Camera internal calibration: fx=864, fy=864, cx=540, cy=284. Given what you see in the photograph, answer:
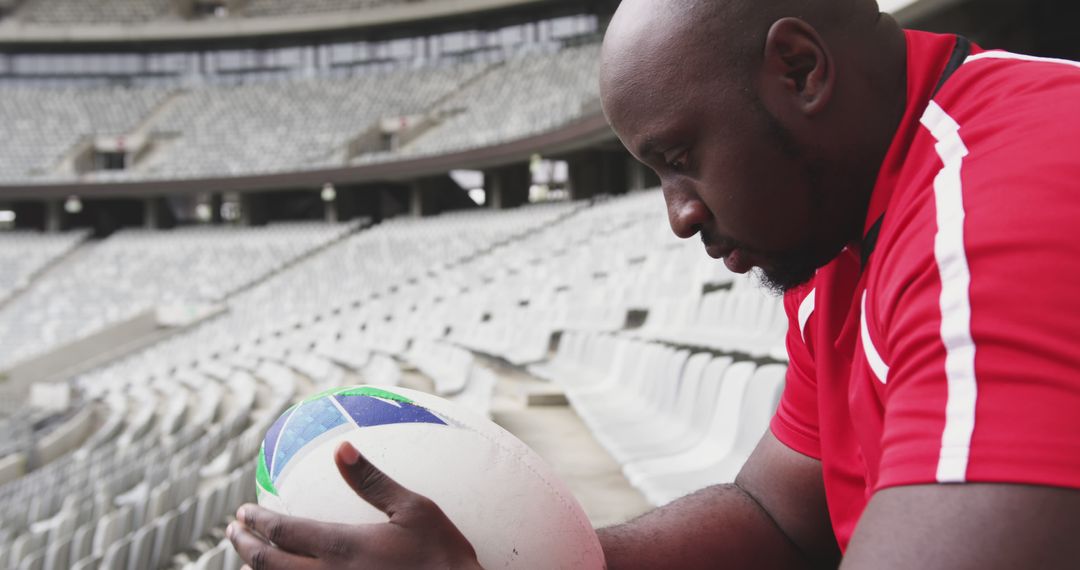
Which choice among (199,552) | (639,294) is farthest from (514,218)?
(199,552)

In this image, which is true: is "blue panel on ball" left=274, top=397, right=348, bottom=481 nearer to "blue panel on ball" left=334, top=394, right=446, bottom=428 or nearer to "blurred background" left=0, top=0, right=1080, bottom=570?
"blue panel on ball" left=334, top=394, right=446, bottom=428

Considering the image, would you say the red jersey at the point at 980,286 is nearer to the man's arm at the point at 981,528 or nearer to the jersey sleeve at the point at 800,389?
the man's arm at the point at 981,528

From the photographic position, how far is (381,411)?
1.24m

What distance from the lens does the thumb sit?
0.91 meters

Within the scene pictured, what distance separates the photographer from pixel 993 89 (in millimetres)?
822

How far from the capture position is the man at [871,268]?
24.3 inches

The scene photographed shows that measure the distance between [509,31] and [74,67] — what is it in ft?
54.9

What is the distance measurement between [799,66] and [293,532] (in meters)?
0.75

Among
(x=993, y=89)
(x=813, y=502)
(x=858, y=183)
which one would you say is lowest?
(x=813, y=502)

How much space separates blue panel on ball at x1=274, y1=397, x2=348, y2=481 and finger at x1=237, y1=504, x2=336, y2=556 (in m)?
0.26

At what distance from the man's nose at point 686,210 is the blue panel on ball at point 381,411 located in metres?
0.45

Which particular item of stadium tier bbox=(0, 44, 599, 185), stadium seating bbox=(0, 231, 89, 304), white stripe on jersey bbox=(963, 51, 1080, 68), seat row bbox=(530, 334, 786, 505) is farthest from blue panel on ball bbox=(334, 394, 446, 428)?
stadium seating bbox=(0, 231, 89, 304)

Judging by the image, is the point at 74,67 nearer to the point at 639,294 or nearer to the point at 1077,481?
the point at 639,294

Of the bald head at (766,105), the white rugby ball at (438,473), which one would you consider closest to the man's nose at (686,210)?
the bald head at (766,105)
